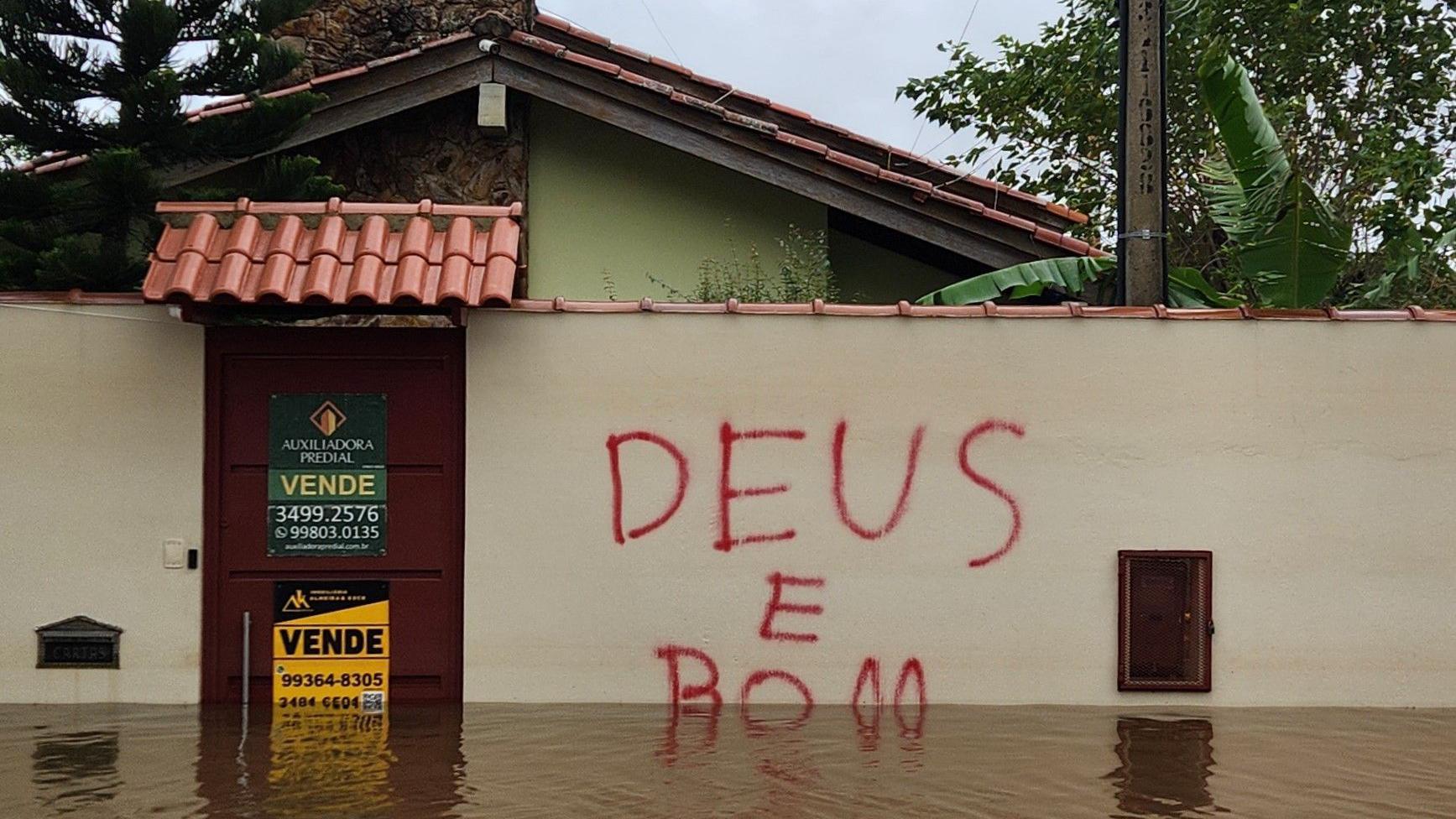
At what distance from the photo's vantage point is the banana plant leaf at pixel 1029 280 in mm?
10133

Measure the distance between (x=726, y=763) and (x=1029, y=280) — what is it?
4.55 metres

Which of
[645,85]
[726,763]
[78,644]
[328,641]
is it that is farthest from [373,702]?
[645,85]

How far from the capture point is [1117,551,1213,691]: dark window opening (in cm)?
834

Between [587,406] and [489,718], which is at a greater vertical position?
[587,406]

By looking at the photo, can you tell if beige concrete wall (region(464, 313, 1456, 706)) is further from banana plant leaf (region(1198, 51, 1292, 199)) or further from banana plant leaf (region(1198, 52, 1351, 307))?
banana plant leaf (region(1198, 51, 1292, 199))

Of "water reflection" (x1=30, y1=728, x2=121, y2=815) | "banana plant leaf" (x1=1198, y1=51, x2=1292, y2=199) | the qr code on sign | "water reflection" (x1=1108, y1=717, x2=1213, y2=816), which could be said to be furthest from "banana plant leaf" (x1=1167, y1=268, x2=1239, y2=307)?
"water reflection" (x1=30, y1=728, x2=121, y2=815)

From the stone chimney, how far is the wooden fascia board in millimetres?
2231

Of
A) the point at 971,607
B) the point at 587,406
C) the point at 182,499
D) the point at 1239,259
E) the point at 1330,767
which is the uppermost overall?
the point at 1239,259

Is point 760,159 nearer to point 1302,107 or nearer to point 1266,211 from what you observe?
point 1266,211

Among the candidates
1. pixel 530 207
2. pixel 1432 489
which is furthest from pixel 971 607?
pixel 530 207

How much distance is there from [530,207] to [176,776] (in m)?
6.22

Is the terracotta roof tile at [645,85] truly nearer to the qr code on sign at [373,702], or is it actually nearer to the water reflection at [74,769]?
the qr code on sign at [373,702]

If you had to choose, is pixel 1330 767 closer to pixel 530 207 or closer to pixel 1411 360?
pixel 1411 360

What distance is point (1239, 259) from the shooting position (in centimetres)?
980
